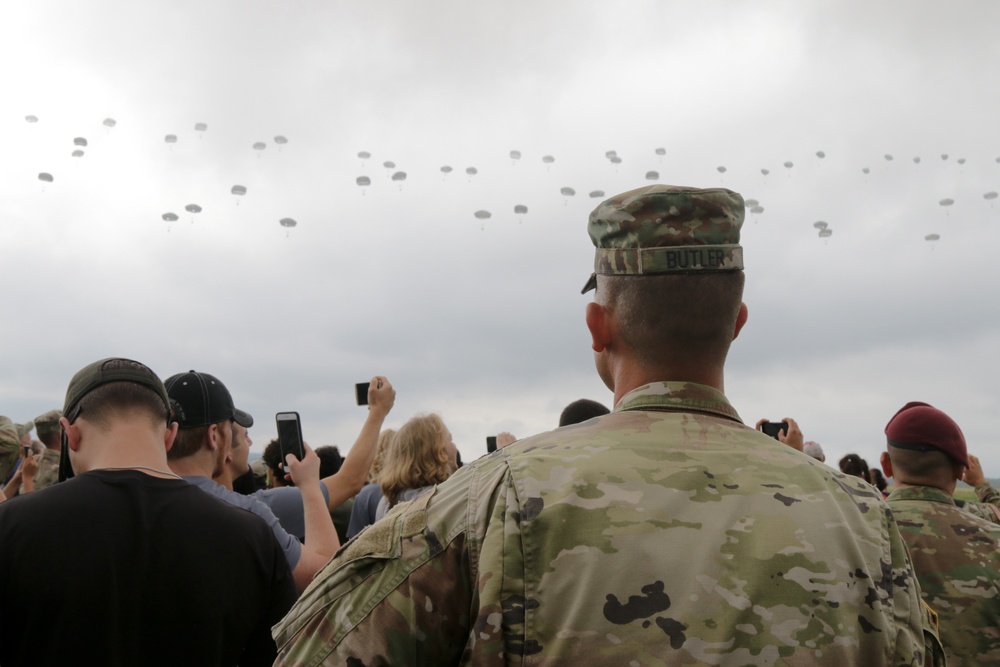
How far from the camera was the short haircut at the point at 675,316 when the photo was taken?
2154mm

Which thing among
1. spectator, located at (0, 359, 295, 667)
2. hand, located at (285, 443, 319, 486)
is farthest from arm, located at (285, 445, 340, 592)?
spectator, located at (0, 359, 295, 667)

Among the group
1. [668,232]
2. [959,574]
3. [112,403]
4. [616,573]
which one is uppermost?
[668,232]

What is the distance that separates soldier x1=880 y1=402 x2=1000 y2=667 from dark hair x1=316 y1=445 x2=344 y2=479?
485 cm

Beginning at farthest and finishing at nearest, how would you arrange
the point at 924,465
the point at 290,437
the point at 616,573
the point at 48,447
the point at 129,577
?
the point at 48,447 → the point at 290,437 → the point at 924,465 → the point at 129,577 → the point at 616,573

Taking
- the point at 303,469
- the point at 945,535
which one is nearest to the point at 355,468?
the point at 303,469

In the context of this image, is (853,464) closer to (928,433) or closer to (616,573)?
(928,433)

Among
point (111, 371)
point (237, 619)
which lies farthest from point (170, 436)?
point (237, 619)

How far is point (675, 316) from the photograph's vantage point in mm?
2148

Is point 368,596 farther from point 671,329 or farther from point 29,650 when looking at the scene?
point 29,650

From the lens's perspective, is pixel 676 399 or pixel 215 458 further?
pixel 215 458

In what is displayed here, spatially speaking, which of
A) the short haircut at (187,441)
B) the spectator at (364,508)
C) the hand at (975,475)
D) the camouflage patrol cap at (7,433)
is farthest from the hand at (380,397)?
the hand at (975,475)

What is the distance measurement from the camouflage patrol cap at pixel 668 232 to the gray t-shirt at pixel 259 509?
2.03 metres

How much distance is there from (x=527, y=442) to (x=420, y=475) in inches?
150

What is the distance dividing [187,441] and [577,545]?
2560 mm
